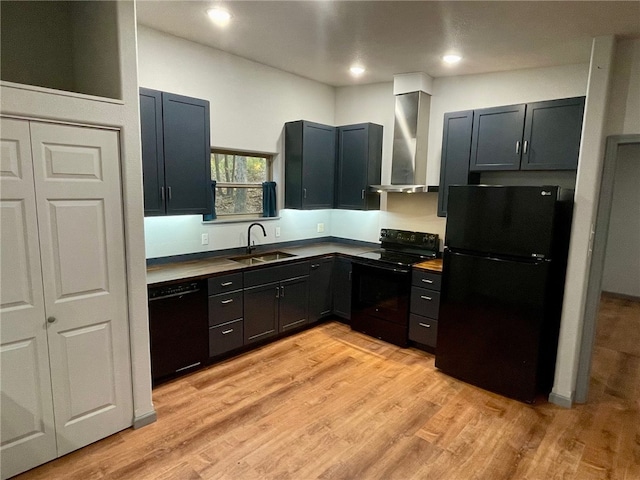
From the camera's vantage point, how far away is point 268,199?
4242 millimetres

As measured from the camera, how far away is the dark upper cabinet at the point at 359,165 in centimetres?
433

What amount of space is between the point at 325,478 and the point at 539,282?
2004mm

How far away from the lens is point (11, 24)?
89.1 inches

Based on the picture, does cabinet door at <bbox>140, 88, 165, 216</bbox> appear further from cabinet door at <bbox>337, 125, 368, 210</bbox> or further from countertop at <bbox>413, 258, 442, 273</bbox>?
countertop at <bbox>413, 258, 442, 273</bbox>

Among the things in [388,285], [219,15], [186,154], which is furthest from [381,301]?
[219,15]

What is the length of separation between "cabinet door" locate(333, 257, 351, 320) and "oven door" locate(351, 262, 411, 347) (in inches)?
3.9

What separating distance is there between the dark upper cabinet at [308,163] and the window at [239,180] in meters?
0.28

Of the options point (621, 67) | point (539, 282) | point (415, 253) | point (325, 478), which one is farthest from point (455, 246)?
point (325, 478)

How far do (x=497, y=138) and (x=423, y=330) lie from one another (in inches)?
75.4

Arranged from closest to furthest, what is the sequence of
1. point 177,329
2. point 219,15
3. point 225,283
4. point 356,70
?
point 219,15 < point 177,329 < point 225,283 < point 356,70

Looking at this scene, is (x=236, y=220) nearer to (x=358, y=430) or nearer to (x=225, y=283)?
(x=225, y=283)

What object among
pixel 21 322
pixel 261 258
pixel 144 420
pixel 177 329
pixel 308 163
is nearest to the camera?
pixel 21 322

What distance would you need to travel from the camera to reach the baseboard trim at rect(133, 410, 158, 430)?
249cm

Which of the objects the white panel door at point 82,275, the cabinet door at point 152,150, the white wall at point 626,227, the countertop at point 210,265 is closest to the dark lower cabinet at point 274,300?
the countertop at point 210,265
